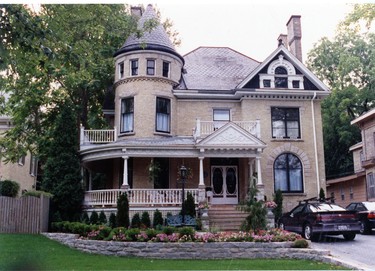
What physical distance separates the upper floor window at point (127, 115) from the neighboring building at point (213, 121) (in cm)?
5

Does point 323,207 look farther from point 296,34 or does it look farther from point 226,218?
point 296,34

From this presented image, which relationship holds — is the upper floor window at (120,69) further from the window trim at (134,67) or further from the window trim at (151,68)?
the window trim at (151,68)

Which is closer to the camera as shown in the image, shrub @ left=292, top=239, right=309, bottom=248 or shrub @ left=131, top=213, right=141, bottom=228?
shrub @ left=292, top=239, right=309, bottom=248

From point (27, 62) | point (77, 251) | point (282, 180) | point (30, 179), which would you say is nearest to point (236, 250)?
point (77, 251)

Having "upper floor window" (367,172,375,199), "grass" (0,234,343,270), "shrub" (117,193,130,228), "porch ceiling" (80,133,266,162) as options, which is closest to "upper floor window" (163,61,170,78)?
"porch ceiling" (80,133,266,162)

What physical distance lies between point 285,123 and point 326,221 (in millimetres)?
8791

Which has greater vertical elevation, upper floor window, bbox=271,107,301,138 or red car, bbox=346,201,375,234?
upper floor window, bbox=271,107,301,138

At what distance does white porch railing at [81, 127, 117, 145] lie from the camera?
67.7 feet

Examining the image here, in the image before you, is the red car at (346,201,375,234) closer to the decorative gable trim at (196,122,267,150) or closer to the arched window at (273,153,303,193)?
the arched window at (273,153,303,193)

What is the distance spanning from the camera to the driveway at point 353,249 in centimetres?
1034

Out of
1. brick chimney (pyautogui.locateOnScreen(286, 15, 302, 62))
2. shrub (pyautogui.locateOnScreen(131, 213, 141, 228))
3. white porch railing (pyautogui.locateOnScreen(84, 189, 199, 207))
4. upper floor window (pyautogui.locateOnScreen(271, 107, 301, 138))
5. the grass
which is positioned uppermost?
brick chimney (pyautogui.locateOnScreen(286, 15, 302, 62))

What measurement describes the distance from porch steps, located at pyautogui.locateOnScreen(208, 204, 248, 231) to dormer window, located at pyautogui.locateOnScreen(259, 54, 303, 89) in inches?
291

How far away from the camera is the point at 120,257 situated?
1209cm

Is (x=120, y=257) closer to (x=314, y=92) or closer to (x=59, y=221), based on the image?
(x=59, y=221)
